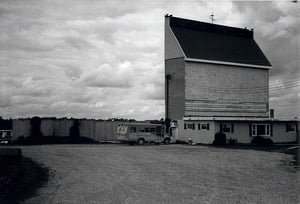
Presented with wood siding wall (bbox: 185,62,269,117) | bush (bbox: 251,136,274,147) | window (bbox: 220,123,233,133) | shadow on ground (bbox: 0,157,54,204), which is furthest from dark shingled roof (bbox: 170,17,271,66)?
shadow on ground (bbox: 0,157,54,204)

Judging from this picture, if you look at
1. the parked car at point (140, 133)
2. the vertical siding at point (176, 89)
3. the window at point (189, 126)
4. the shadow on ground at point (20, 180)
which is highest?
the vertical siding at point (176, 89)

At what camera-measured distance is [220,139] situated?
42156 millimetres

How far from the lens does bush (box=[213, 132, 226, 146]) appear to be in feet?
138

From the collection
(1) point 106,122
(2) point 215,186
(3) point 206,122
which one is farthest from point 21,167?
(1) point 106,122

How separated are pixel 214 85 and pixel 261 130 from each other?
9982 mm

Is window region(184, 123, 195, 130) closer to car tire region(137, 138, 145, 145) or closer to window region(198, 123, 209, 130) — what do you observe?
window region(198, 123, 209, 130)

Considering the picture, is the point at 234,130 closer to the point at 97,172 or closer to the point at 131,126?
the point at 131,126

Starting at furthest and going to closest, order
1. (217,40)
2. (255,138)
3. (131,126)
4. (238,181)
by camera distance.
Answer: (217,40), (255,138), (131,126), (238,181)

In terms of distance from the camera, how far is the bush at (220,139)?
42125 millimetres

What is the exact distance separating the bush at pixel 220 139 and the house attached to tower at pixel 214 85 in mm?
1434

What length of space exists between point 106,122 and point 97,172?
34.7 m

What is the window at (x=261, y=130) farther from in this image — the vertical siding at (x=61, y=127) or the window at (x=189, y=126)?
the vertical siding at (x=61, y=127)

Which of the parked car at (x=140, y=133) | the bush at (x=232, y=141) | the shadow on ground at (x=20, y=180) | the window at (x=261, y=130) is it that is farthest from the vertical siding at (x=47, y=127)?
the shadow on ground at (x=20, y=180)

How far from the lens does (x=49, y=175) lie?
17281mm
